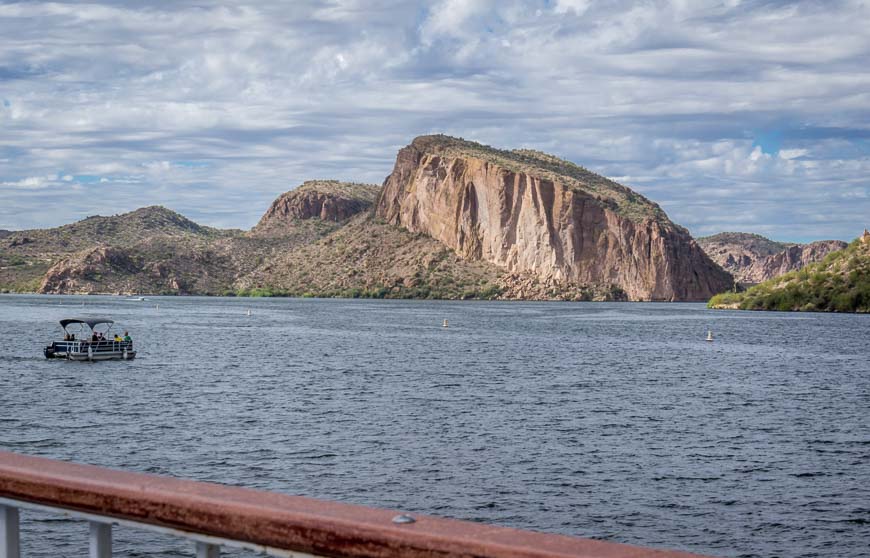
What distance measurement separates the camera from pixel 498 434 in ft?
113

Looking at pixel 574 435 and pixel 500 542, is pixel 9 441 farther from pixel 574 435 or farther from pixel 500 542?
pixel 500 542

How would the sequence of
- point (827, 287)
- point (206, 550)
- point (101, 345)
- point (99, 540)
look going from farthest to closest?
1. point (827, 287)
2. point (101, 345)
3. point (99, 540)
4. point (206, 550)

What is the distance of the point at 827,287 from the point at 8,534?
178 meters

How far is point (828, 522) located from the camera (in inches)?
888

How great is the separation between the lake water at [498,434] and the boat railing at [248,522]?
17.3 meters

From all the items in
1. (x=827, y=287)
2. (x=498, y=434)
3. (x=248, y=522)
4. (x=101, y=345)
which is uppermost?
(x=827, y=287)

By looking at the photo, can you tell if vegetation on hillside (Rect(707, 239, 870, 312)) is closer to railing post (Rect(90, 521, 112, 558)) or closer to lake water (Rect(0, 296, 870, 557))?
lake water (Rect(0, 296, 870, 557))

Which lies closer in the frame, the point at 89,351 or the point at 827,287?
the point at 89,351

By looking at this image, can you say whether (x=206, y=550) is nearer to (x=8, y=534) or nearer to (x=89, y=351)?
A: (x=8, y=534)

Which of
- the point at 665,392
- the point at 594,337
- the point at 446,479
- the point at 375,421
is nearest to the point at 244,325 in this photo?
the point at 594,337

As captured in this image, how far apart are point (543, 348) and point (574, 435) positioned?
46779mm

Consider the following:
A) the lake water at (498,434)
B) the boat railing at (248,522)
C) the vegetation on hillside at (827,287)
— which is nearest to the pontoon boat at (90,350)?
the lake water at (498,434)

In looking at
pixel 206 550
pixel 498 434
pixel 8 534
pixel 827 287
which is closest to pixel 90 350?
pixel 498 434

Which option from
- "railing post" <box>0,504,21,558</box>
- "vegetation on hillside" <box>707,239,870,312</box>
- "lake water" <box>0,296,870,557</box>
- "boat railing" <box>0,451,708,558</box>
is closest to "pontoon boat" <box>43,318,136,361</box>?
"lake water" <box>0,296,870,557</box>
